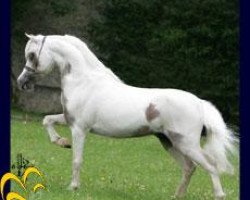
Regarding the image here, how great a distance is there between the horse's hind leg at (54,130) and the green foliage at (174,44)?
1491 centimetres

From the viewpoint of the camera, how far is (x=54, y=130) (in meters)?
8.46

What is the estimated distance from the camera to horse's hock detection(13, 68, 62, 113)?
980 inches

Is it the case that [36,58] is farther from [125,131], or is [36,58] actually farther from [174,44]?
[174,44]

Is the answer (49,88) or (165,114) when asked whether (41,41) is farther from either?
(49,88)

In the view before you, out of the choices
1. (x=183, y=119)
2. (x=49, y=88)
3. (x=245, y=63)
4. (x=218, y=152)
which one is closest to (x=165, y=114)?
(x=183, y=119)

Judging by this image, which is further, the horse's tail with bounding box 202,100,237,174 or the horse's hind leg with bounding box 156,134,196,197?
the horse's hind leg with bounding box 156,134,196,197

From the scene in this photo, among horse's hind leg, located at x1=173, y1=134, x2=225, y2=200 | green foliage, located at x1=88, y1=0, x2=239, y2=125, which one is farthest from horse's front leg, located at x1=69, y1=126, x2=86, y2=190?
green foliage, located at x1=88, y1=0, x2=239, y2=125

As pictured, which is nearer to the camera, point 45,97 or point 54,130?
point 54,130

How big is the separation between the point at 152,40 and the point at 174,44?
0.83 metres

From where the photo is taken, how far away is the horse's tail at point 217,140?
8.07 metres

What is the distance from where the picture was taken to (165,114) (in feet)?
26.2

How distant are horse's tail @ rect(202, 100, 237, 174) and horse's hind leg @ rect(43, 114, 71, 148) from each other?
158 centimetres

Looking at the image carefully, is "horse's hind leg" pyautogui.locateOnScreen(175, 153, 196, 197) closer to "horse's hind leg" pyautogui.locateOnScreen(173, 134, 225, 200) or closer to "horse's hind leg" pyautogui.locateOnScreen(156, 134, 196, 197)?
"horse's hind leg" pyautogui.locateOnScreen(156, 134, 196, 197)

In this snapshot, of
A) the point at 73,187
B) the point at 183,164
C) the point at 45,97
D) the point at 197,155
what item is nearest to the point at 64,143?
the point at 73,187
